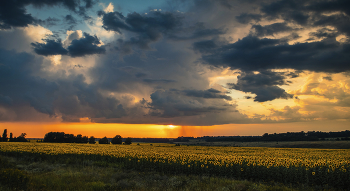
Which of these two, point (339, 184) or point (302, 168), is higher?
point (302, 168)

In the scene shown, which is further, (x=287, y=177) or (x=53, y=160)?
(x=53, y=160)

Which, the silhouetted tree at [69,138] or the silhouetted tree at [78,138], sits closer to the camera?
the silhouetted tree at [69,138]

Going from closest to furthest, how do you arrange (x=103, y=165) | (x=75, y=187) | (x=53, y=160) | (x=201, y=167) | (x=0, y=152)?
(x=75, y=187)
(x=201, y=167)
(x=103, y=165)
(x=53, y=160)
(x=0, y=152)

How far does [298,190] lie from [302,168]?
12.8 ft

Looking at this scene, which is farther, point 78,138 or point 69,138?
point 78,138

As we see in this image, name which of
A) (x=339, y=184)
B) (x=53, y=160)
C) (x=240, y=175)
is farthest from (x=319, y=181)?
(x=53, y=160)

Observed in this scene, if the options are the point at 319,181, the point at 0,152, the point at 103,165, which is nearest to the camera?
the point at 319,181

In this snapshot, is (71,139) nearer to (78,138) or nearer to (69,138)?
(69,138)

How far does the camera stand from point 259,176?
20438 millimetres

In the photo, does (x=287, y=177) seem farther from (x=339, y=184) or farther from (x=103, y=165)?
(x=103, y=165)

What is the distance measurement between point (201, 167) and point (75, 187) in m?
13.2

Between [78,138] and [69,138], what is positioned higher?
[69,138]

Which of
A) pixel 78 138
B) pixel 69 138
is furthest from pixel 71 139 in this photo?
pixel 78 138

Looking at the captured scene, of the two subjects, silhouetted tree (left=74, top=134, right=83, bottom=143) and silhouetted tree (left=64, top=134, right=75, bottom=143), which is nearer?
silhouetted tree (left=64, top=134, right=75, bottom=143)
